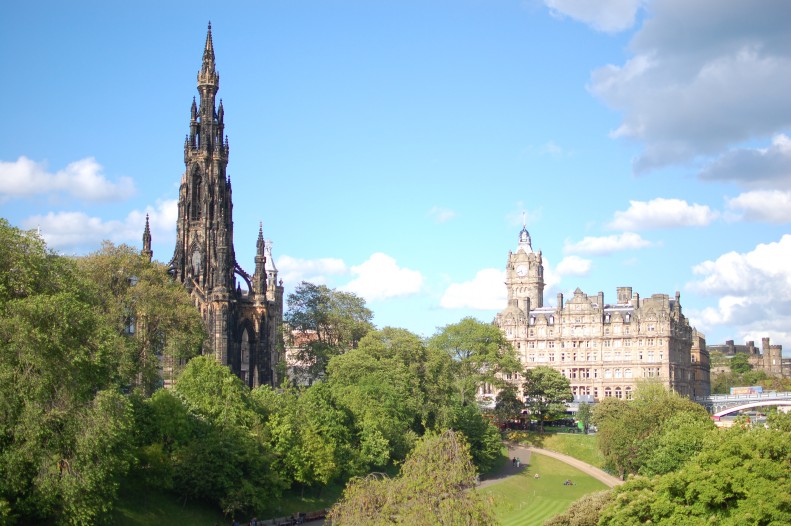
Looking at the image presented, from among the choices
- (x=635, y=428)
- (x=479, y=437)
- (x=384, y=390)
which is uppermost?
(x=384, y=390)

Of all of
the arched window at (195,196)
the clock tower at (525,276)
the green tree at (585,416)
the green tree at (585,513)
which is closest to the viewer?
the green tree at (585,513)

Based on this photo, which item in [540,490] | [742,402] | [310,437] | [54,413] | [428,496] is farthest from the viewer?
[742,402]

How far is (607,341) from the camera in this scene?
147875 millimetres

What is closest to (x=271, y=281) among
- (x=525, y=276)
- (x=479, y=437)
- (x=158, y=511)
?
(x=525, y=276)

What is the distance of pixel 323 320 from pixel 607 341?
50.2 meters

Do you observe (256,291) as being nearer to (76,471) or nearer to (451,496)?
(76,471)

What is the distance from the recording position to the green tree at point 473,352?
4365 inches

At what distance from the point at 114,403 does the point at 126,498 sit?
435 inches

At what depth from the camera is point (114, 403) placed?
4647 cm

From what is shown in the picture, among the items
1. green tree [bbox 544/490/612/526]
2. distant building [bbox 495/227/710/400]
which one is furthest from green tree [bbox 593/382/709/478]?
distant building [bbox 495/227/710/400]

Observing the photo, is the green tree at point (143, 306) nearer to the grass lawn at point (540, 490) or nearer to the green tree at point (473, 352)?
the grass lawn at point (540, 490)

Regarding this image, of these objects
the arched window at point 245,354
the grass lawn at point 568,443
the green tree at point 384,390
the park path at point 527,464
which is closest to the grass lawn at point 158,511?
the green tree at point 384,390

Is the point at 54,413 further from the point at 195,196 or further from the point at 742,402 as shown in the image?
the point at 742,402

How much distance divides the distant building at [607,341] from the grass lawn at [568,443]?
3409 cm
